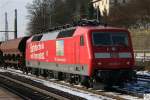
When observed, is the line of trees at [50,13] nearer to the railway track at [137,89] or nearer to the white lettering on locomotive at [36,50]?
the white lettering on locomotive at [36,50]

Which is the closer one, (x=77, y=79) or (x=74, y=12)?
(x=77, y=79)

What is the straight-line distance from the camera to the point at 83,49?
20.9 m

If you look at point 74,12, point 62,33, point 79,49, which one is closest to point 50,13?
point 74,12

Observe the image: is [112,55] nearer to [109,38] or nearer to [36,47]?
[109,38]

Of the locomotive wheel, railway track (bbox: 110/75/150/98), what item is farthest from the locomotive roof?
railway track (bbox: 110/75/150/98)

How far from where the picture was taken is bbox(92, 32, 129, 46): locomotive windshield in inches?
811

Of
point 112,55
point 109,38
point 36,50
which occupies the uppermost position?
point 109,38

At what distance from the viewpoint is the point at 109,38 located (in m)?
20.8

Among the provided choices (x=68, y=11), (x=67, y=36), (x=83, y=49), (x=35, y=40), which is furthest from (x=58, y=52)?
(x=68, y=11)

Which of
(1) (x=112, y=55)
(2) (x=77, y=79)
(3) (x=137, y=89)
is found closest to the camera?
(1) (x=112, y=55)

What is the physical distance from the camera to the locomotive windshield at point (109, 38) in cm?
2059

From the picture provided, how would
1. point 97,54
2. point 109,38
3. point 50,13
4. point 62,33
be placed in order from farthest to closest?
point 50,13 < point 62,33 < point 109,38 < point 97,54

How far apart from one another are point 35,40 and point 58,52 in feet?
24.2

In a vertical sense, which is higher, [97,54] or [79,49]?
[79,49]
